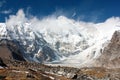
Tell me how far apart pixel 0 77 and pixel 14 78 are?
6.94 m

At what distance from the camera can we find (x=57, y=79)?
654 feet

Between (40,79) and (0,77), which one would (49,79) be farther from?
(0,77)

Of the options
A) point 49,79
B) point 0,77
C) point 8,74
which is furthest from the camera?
point 49,79

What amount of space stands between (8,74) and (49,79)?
2281 centimetres

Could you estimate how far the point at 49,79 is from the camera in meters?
188

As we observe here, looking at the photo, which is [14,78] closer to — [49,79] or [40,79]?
[40,79]

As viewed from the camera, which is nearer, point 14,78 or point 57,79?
point 14,78

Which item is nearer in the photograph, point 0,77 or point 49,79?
point 0,77

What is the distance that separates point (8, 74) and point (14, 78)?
8123 millimetres

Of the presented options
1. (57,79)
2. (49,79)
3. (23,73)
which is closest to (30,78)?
(23,73)

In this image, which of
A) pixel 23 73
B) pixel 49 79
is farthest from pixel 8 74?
pixel 49 79

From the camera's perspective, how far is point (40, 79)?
175m

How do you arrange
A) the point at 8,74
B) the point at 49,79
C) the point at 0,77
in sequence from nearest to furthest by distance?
1. the point at 0,77
2. the point at 8,74
3. the point at 49,79

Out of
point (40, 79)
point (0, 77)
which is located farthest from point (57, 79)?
point (0, 77)
